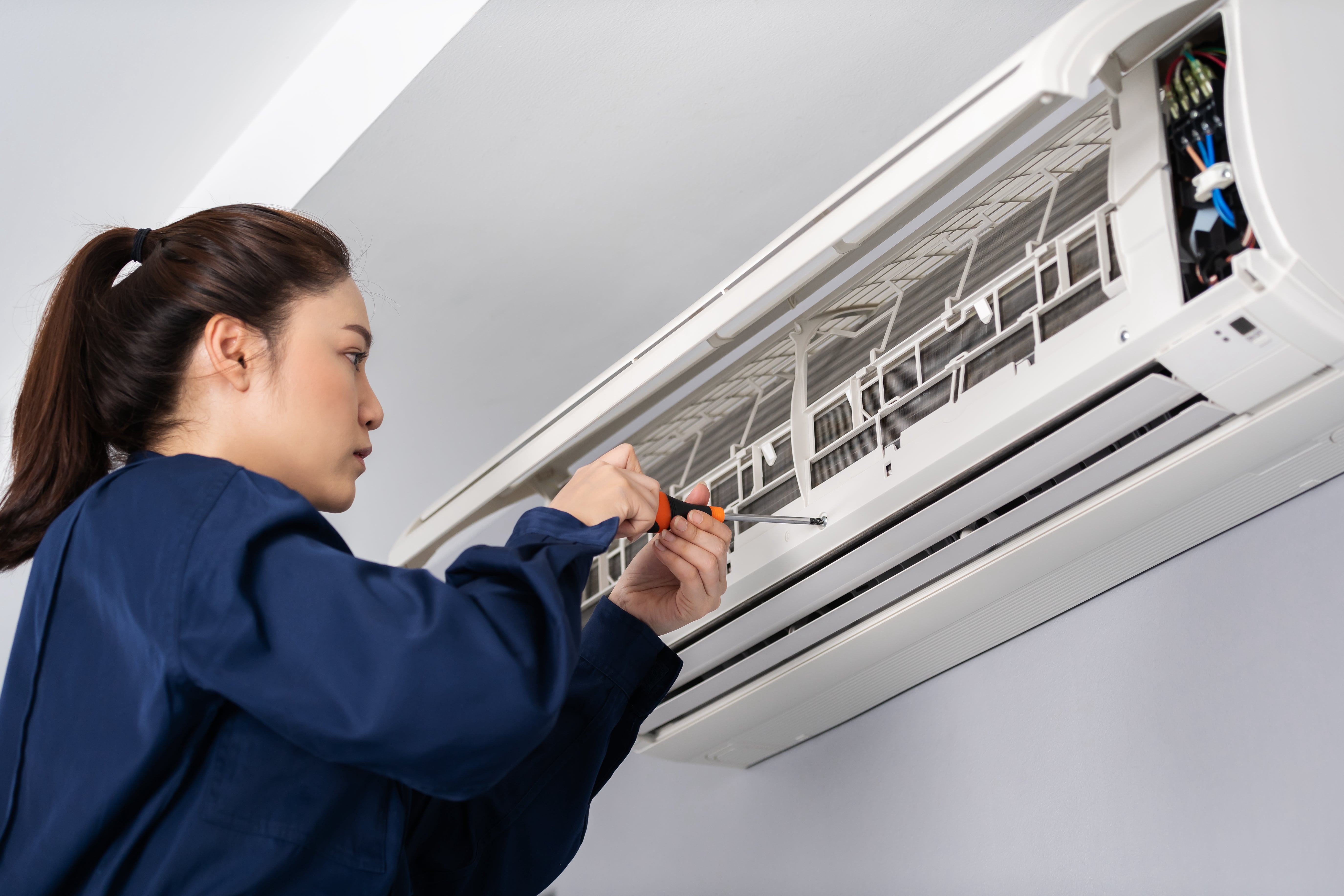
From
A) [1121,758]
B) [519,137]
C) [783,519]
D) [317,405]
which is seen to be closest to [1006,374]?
[783,519]

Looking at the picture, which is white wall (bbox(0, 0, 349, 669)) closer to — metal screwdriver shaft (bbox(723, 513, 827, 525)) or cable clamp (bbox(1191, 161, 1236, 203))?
metal screwdriver shaft (bbox(723, 513, 827, 525))

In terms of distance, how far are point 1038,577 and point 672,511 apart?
461 millimetres

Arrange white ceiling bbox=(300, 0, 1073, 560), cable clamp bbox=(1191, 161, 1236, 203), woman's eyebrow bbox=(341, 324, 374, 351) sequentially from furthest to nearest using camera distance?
white ceiling bbox=(300, 0, 1073, 560), woman's eyebrow bbox=(341, 324, 374, 351), cable clamp bbox=(1191, 161, 1236, 203)

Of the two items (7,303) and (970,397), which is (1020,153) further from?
(7,303)

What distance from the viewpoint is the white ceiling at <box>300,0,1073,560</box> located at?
1.45 meters

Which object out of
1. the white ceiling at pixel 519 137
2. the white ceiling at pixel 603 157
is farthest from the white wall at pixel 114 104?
the white ceiling at pixel 603 157

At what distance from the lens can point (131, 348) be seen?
1.02 meters

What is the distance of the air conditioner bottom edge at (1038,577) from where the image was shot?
3.61 ft

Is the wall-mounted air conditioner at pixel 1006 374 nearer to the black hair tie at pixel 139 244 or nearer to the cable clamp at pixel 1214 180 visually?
the cable clamp at pixel 1214 180

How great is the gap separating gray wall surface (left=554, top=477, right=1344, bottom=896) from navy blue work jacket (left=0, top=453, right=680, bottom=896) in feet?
2.49

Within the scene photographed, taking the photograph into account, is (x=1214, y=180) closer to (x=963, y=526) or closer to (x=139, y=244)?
(x=963, y=526)

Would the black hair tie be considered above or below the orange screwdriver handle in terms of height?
above

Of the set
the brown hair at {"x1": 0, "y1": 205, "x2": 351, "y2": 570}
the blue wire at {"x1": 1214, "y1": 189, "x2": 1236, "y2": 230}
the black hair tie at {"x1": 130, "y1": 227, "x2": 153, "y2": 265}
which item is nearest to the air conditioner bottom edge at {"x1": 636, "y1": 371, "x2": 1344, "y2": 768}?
the blue wire at {"x1": 1214, "y1": 189, "x2": 1236, "y2": 230}

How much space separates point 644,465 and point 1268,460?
850 mm
